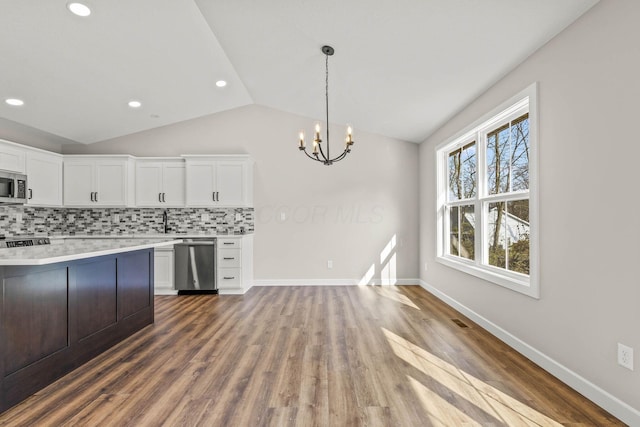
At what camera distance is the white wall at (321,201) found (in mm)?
5551

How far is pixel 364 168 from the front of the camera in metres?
5.57

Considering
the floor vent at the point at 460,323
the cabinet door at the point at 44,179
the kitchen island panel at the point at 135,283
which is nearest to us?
the kitchen island panel at the point at 135,283

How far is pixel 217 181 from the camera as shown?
522 cm

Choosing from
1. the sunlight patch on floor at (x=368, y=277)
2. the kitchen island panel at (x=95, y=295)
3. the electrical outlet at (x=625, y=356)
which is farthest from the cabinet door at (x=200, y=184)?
the electrical outlet at (x=625, y=356)

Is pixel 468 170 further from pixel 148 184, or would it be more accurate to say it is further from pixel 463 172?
pixel 148 184

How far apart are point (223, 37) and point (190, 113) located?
2.17 m

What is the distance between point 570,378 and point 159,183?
18.3 feet

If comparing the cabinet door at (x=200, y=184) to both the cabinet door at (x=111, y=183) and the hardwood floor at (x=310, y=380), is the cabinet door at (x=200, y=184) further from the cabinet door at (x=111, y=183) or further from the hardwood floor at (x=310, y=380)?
the hardwood floor at (x=310, y=380)

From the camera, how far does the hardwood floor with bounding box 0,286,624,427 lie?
184 cm

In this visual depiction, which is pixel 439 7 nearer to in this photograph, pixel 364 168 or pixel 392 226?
pixel 364 168

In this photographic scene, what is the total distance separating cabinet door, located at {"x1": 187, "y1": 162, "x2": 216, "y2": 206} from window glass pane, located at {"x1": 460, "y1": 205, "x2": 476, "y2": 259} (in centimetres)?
371

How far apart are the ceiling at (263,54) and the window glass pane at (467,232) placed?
1271 millimetres

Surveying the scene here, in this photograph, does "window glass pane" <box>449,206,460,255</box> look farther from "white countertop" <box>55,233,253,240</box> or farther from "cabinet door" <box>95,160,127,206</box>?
"cabinet door" <box>95,160,127,206</box>

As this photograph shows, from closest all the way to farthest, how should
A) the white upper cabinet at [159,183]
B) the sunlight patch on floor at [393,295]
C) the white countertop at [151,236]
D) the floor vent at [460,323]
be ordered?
the floor vent at [460,323] → the sunlight patch on floor at [393,295] → the white countertop at [151,236] → the white upper cabinet at [159,183]
